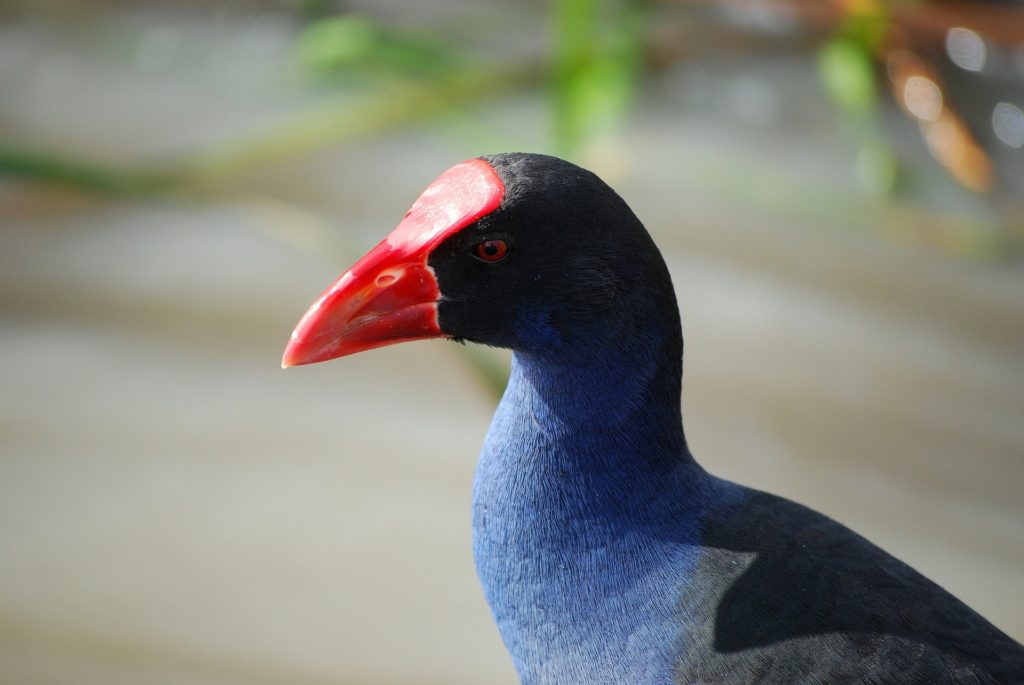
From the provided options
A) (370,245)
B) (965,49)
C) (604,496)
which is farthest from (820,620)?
(965,49)

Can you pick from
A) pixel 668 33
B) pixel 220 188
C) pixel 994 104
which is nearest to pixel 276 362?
pixel 220 188

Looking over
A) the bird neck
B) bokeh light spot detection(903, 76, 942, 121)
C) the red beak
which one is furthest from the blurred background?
the red beak

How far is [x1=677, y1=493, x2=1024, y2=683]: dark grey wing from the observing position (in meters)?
0.86

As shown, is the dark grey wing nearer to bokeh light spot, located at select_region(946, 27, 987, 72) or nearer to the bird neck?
the bird neck

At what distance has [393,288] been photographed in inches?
34.8

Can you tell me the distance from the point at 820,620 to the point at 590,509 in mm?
193

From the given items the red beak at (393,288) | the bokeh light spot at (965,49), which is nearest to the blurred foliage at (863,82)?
the bokeh light spot at (965,49)

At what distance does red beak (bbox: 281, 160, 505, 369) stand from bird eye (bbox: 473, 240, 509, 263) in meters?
0.03

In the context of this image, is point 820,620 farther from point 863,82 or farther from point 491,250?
point 863,82

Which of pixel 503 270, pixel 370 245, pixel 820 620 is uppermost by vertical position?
pixel 370 245

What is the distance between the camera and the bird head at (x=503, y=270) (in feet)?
2.85

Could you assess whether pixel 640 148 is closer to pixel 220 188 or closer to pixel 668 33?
pixel 668 33

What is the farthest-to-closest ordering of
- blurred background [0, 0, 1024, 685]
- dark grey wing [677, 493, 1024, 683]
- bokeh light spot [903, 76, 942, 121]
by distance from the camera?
bokeh light spot [903, 76, 942, 121] → blurred background [0, 0, 1024, 685] → dark grey wing [677, 493, 1024, 683]

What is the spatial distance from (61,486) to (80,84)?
3.48 ft
